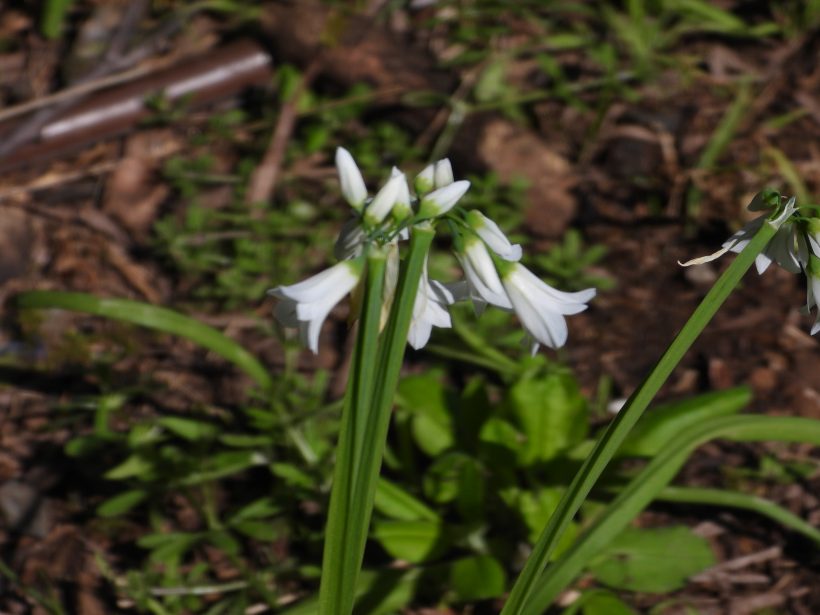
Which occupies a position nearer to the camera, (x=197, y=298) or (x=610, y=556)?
(x=610, y=556)

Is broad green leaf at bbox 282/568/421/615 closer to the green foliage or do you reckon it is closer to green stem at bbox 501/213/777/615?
green stem at bbox 501/213/777/615

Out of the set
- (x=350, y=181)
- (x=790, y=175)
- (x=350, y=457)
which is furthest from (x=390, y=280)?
(x=790, y=175)

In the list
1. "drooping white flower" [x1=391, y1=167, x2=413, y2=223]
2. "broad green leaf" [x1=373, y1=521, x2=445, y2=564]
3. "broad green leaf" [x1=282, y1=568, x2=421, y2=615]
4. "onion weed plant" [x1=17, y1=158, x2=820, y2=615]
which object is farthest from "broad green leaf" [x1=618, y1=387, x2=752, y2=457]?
"drooping white flower" [x1=391, y1=167, x2=413, y2=223]

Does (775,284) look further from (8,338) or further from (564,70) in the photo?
(8,338)

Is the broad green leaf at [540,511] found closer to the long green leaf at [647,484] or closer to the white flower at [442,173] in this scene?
→ the long green leaf at [647,484]

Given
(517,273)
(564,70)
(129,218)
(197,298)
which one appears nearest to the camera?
(517,273)

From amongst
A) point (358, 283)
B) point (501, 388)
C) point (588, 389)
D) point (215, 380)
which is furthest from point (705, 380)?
point (358, 283)
